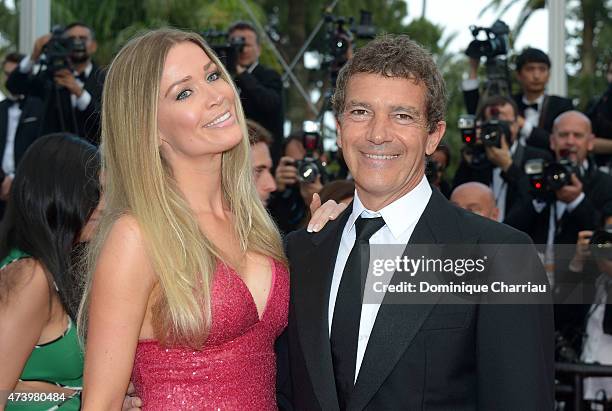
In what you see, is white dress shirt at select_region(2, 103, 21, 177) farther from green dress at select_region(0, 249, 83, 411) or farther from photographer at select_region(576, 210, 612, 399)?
photographer at select_region(576, 210, 612, 399)

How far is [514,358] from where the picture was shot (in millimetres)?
2004

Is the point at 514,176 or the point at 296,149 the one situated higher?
the point at 296,149

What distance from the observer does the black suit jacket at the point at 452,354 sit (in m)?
2.01

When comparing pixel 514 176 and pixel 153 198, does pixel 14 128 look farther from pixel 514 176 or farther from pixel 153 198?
pixel 153 198

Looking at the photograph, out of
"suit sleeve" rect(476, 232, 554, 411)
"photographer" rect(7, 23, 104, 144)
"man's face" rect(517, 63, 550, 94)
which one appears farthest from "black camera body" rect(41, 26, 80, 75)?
"suit sleeve" rect(476, 232, 554, 411)

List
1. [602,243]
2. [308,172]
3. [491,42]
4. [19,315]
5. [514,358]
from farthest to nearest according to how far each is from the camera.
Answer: [491,42] → [308,172] → [602,243] → [19,315] → [514,358]

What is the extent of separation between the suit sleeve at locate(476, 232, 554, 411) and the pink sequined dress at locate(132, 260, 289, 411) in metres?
0.69

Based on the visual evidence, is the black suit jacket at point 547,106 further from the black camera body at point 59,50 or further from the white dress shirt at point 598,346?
the black camera body at point 59,50

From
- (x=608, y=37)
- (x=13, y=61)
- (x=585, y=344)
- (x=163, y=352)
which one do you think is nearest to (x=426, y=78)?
(x=163, y=352)

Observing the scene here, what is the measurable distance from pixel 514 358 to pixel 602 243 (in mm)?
2221

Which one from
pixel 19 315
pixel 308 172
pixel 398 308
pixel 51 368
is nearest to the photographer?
pixel 398 308

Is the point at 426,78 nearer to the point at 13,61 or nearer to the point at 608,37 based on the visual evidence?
the point at 13,61

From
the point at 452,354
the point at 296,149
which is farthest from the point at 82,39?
the point at 452,354

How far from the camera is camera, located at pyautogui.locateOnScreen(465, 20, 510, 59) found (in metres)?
5.56
